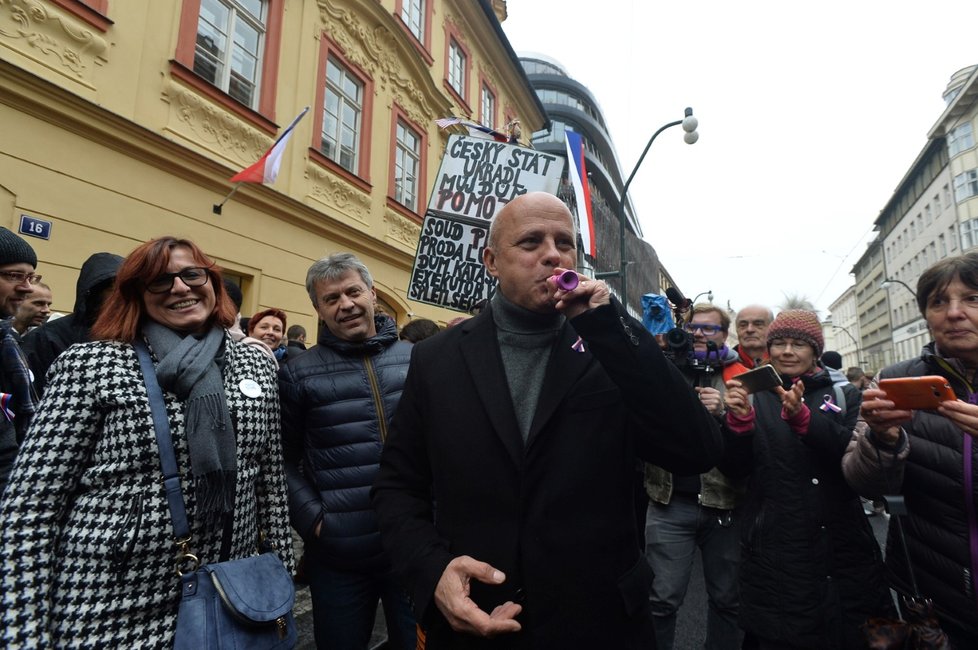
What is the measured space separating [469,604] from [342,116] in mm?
9703

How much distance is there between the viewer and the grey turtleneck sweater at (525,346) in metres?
1.52

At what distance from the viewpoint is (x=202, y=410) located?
155 centimetres

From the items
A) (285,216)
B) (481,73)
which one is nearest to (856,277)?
(481,73)

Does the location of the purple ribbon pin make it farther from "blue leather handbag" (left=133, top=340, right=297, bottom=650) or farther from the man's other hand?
"blue leather handbag" (left=133, top=340, right=297, bottom=650)

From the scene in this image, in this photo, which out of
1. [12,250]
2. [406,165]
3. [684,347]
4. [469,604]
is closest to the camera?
[469,604]

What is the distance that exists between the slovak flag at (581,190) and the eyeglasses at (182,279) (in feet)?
12.6

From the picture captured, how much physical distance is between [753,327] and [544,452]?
2763 millimetres

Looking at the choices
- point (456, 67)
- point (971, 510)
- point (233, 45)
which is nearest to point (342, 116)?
point (233, 45)

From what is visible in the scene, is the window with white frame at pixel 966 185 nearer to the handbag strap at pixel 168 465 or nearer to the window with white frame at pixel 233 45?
the window with white frame at pixel 233 45

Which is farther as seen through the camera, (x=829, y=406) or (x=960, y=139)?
(x=960, y=139)

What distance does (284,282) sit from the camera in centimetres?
810

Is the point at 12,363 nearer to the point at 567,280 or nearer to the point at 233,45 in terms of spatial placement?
the point at 567,280

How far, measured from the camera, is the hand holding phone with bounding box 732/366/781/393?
2.18 meters

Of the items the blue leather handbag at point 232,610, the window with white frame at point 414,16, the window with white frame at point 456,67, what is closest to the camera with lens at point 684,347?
the blue leather handbag at point 232,610
